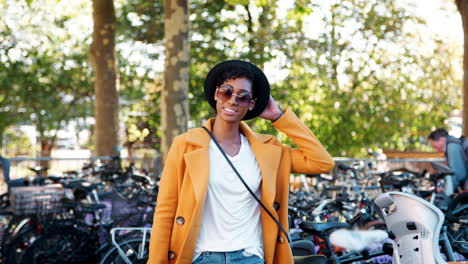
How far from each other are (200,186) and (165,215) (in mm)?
202

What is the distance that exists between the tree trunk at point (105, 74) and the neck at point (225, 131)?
36.1 ft

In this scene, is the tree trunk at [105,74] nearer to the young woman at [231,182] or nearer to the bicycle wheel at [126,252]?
the bicycle wheel at [126,252]

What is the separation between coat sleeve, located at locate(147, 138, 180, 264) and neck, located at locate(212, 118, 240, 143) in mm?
238

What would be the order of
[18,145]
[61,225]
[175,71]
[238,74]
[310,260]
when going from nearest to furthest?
1. [238,74]
2. [310,260]
3. [61,225]
4. [175,71]
5. [18,145]

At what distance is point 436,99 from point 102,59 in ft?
40.9

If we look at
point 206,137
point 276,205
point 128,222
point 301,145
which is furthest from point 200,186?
point 128,222

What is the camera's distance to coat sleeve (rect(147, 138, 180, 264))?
8.91 ft

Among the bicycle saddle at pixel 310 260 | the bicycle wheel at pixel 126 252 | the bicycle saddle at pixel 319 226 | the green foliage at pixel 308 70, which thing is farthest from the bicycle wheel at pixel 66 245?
the green foliage at pixel 308 70

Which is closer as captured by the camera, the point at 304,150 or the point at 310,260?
the point at 304,150

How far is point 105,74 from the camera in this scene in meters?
13.7

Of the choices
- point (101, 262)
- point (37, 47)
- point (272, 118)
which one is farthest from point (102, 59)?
point (272, 118)

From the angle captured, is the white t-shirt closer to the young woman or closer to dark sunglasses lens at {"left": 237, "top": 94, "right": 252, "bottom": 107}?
the young woman

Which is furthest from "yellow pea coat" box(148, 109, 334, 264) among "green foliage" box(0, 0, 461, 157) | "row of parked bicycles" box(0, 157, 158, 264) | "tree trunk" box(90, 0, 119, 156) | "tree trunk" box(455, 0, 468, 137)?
"green foliage" box(0, 0, 461, 157)

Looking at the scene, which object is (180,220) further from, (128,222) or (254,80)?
(128,222)
